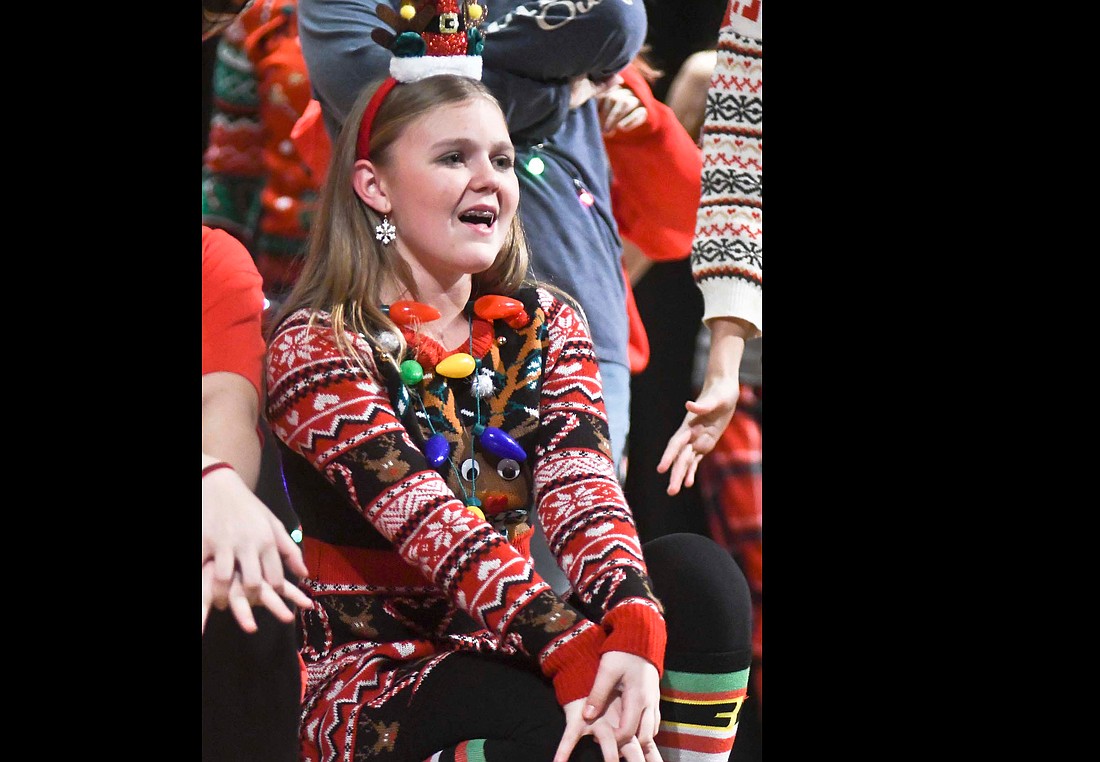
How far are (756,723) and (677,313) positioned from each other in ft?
2.82

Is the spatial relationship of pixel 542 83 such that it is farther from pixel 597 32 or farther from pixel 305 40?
pixel 305 40

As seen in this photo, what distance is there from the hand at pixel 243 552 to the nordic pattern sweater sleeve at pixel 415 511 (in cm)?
19

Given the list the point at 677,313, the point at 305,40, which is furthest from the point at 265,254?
the point at 677,313

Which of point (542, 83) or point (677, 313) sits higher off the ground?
point (542, 83)

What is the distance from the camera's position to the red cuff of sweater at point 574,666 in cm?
245

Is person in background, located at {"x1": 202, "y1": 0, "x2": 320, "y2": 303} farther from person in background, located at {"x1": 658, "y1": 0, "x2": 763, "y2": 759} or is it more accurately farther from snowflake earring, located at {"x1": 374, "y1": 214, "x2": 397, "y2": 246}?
person in background, located at {"x1": 658, "y1": 0, "x2": 763, "y2": 759}

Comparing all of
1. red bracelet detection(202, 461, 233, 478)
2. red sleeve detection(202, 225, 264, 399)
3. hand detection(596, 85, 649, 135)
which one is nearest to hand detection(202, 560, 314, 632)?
red bracelet detection(202, 461, 233, 478)

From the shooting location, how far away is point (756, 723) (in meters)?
2.88

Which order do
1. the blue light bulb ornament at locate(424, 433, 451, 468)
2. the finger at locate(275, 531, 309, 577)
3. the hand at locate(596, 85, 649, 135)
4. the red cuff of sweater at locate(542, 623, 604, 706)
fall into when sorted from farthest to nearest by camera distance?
1. the hand at locate(596, 85, 649, 135)
2. the finger at locate(275, 531, 309, 577)
3. the blue light bulb ornament at locate(424, 433, 451, 468)
4. the red cuff of sweater at locate(542, 623, 604, 706)

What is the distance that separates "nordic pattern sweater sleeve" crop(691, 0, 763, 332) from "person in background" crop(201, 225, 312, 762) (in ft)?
3.04

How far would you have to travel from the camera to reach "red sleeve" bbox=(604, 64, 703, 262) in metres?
2.87

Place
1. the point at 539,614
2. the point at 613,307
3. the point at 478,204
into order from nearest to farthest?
the point at 539,614 < the point at 478,204 < the point at 613,307

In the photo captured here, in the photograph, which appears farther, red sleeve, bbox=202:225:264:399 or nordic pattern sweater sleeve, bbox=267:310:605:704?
red sleeve, bbox=202:225:264:399

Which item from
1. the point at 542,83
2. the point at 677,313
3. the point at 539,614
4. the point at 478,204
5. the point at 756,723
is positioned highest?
the point at 542,83
